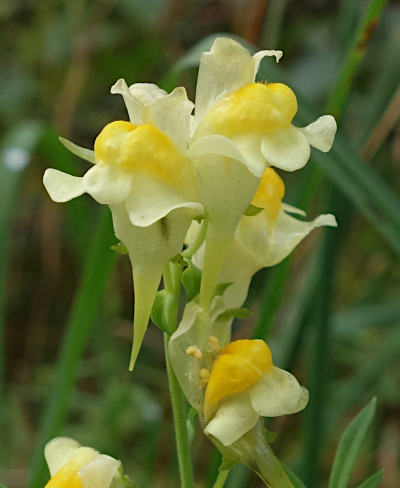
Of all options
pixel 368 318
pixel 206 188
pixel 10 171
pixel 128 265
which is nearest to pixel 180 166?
pixel 206 188

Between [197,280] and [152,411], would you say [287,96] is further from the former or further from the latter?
[152,411]

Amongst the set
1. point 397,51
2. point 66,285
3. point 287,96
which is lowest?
point 66,285

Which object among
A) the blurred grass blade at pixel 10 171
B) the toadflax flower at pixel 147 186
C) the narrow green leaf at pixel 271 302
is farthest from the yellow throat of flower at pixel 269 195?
the blurred grass blade at pixel 10 171

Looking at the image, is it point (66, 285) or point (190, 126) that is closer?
point (190, 126)

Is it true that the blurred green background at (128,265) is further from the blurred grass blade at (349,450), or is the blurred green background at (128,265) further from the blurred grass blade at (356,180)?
the blurred grass blade at (349,450)

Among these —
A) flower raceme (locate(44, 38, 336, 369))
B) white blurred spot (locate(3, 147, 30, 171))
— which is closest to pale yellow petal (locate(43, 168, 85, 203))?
flower raceme (locate(44, 38, 336, 369))

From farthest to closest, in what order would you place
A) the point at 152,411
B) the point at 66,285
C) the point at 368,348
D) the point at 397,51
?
the point at 66,285 → the point at 368,348 → the point at 152,411 → the point at 397,51

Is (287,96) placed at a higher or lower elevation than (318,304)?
higher

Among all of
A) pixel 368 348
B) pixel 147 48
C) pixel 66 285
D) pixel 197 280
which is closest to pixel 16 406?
pixel 66 285
